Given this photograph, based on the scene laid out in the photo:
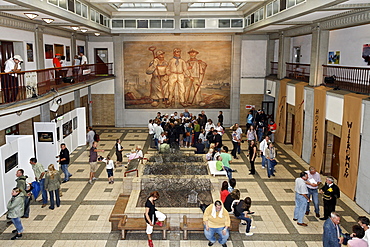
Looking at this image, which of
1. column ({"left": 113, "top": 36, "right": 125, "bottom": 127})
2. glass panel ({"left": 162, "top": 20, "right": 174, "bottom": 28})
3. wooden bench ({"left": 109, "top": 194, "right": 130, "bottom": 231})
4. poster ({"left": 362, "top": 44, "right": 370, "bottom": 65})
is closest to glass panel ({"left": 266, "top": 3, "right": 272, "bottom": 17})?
poster ({"left": 362, "top": 44, "right": 370, "bottom": 65})

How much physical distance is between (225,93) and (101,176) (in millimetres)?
11846

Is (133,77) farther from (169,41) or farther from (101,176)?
(101,176)

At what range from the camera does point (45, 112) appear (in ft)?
46.7

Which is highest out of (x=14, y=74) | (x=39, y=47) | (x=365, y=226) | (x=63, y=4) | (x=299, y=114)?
(x=63, y=4)

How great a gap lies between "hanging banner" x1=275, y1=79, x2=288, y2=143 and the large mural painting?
15.0 feet

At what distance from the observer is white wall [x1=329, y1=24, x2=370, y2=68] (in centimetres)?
1439

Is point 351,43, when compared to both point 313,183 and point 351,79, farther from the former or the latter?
point 313,183

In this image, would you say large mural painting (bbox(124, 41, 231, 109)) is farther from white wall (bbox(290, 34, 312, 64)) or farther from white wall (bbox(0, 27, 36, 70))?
white wall (bbox(0, 27, 36, 70))

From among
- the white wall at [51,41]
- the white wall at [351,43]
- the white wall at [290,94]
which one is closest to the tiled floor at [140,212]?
the white wall at [290,94]

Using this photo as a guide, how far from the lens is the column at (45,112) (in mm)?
14133

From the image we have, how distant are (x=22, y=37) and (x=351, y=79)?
1238 centimetres

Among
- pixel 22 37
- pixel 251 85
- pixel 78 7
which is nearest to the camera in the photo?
pixel 22 37

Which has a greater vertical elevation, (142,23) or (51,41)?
(142,23)

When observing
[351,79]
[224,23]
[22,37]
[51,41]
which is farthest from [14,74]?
[224,23]
